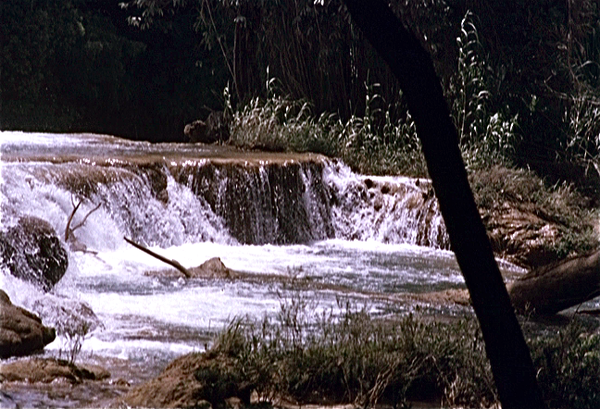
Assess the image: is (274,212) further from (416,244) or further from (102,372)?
(102,372)

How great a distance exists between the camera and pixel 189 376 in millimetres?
4859

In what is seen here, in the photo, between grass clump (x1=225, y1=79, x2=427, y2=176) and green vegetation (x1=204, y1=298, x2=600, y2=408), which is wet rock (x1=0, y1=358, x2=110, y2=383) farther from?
grass clump (x1=225, y1=79, x2=427, y2=176)

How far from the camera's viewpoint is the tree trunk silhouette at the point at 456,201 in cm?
420

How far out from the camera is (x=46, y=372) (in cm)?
539

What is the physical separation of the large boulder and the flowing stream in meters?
0.11

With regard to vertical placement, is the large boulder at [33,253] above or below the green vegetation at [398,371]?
above

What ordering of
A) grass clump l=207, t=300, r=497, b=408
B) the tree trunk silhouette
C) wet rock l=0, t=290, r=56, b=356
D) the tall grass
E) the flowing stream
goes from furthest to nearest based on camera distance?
the tall grass < the flowing stream < wet rock l=0, t=290, r=56, b=356 < grass clump l=207, t=300, r=497, b=408 < the tree trunk silhouette

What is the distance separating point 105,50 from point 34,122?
215 centimetres

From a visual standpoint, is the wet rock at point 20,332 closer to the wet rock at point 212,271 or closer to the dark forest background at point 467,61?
the wet rock at point 212,271

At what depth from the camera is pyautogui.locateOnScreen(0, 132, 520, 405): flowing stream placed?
724 cm

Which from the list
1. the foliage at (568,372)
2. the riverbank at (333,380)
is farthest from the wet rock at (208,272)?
the foliage at (568,372)

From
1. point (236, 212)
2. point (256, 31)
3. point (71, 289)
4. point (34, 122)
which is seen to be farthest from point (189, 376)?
point (34, 122)

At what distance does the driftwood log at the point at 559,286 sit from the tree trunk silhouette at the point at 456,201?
121 inches

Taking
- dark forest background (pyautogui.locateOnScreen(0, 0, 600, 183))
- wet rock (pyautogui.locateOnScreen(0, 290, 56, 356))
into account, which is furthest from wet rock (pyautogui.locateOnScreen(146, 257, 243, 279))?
dark forest background (pyautogui.locateOnScreen(0, 0, 600, 183))
